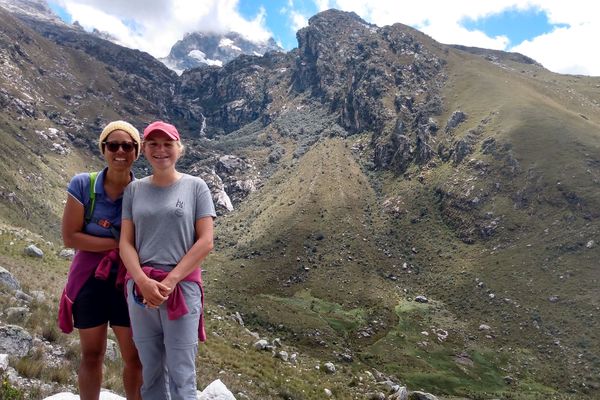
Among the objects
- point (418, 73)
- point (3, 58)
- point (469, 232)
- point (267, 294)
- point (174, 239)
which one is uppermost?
point (418, 73)

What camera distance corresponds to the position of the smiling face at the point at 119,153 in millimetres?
5715

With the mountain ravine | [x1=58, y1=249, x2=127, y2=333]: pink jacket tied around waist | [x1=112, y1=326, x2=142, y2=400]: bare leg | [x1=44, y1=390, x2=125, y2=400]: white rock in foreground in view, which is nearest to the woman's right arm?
[x1=58, y1=249, x2=127, y2=333]: pink jacket tied around waist

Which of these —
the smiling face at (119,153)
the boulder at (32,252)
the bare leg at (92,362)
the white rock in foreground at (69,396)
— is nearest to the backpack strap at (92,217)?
the smiling face at (119,153)

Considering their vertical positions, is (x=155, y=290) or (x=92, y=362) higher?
(x=155, y=290)

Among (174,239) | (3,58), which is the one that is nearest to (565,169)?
(174,239)

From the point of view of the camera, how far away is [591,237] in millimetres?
100250

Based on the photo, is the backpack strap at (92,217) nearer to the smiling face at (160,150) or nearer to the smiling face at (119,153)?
the smiling face at (119,153)

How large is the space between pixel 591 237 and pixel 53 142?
17764cm

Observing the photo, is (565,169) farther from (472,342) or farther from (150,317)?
(150,317)

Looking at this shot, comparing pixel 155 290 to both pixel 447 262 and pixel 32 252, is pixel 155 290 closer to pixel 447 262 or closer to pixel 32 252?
pixel 32 252

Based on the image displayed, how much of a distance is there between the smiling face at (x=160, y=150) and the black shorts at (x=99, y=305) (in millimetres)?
1725

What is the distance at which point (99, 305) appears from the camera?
18.7ft

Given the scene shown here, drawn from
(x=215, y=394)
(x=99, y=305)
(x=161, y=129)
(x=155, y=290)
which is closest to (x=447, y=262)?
(x=215, y=394)

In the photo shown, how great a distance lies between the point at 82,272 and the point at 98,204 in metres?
0.93
